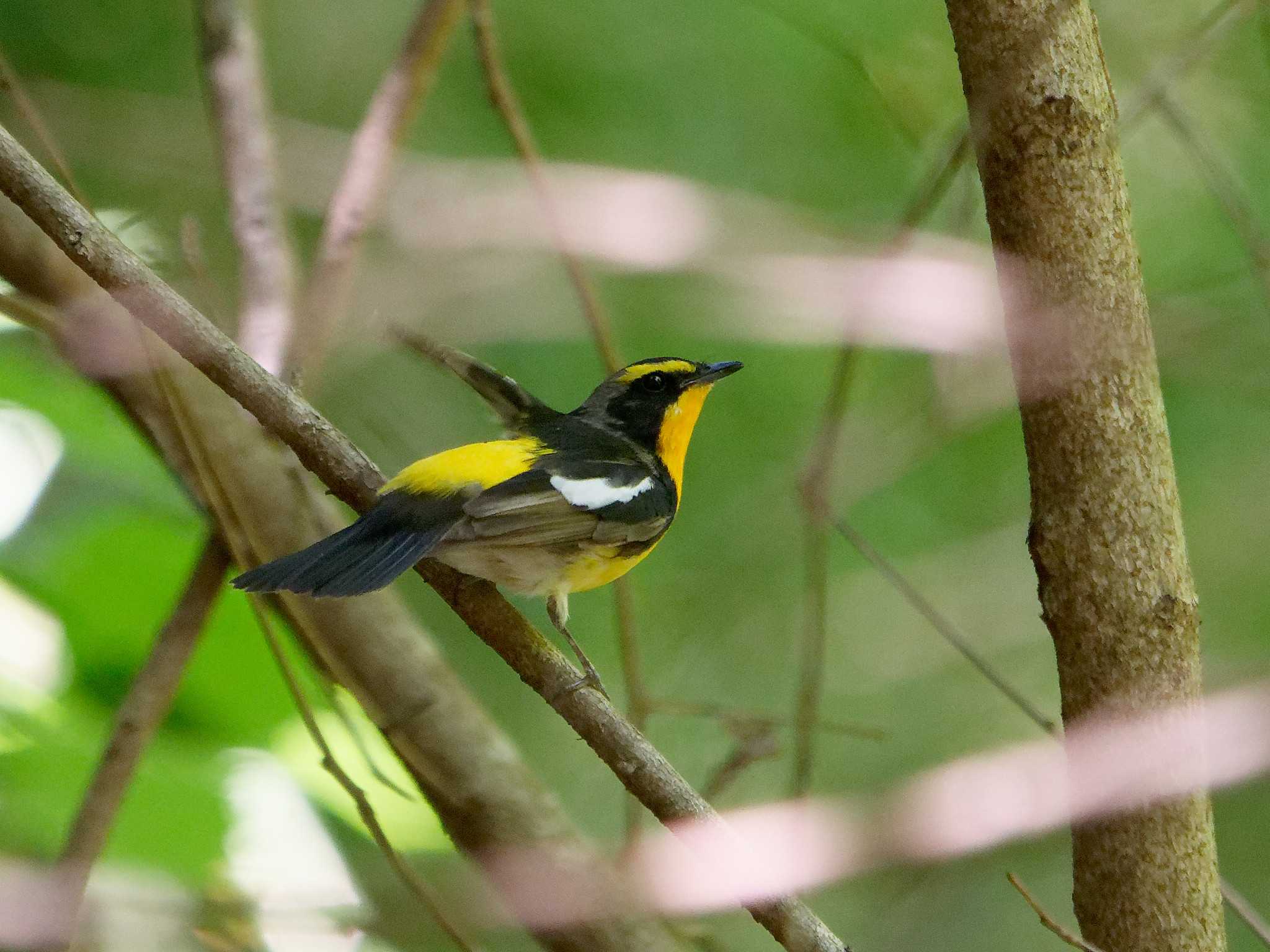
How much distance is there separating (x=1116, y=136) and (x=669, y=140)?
3.26m

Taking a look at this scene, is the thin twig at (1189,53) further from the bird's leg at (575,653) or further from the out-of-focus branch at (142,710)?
the out-of-focus branch at (142,710)

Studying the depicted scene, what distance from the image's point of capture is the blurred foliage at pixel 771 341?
14.3 feet

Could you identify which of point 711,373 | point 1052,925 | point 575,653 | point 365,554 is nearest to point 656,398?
point 711,373

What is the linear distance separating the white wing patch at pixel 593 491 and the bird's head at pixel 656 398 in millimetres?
430

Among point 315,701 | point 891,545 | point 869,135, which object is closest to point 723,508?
point 891,545

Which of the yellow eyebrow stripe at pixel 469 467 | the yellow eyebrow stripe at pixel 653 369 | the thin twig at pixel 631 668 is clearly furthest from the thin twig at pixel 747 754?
the yellow eyebrow stripe at pixel 653 369

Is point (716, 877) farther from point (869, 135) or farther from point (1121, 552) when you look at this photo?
point (869, 135)

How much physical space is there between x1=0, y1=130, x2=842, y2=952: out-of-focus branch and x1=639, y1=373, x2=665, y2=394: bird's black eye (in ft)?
4.07

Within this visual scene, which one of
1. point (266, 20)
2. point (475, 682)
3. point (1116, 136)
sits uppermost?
point (266, 20)

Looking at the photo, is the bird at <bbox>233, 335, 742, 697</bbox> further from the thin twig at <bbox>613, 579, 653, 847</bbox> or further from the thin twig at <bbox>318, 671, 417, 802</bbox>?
the thin twig at <bbox>318, 671, 417, 802</bbox>

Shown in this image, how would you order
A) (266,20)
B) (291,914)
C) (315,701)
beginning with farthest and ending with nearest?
(266,20) < (315,701) < (291,914)

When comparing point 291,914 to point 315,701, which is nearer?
point 291,914

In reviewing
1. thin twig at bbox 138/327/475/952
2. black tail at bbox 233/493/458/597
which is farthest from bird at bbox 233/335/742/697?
thin twig at bbox 138/327/475/952

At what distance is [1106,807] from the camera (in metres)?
2.02
